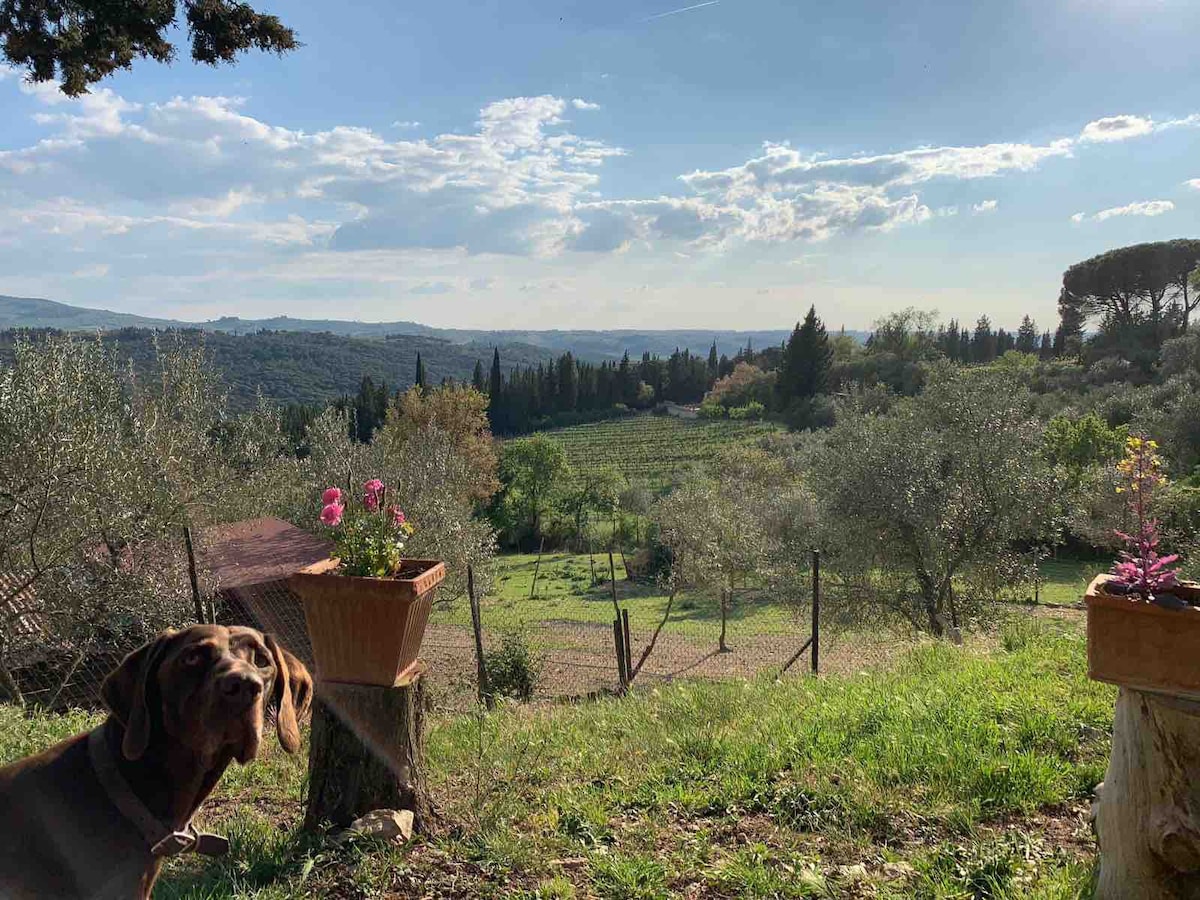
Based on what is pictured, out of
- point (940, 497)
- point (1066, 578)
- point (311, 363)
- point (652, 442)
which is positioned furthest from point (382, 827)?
point (311, 363)

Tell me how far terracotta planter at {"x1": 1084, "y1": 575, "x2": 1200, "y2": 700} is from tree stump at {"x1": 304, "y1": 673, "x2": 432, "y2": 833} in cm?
311

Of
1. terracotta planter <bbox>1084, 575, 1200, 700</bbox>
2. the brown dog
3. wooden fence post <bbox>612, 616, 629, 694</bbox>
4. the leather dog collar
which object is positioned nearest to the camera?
the brown dog

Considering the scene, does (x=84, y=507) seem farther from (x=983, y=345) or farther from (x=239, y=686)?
(x=983, y=345)

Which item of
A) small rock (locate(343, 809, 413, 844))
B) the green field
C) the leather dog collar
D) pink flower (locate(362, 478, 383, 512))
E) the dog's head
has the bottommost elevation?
the green field

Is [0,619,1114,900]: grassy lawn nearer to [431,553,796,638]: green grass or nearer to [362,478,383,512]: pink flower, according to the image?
[362,478,383,512]: pink flower

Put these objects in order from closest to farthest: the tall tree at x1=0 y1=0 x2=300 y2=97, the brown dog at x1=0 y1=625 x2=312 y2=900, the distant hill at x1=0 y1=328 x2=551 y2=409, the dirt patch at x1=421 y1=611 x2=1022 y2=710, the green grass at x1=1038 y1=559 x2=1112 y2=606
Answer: the brown dog at x1=0 y1=625 x2=312 y2=900 < the tall tree at x1=0 y1=0 x2=300 y2=97 < the dirt patch at x1=421 y1=611 x2=1022 y2=710 < the green grass at x1=1038 y1=559 x2=1112 y2=606 < the distant hill at x1=0 y1=328 x2=551 y2=409

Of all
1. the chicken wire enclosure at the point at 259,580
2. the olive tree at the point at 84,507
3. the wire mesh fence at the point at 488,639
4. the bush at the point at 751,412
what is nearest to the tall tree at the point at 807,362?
the bush at the point at 751,412

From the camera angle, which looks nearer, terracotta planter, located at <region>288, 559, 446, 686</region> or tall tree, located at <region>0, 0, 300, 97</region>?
terracotta planter, located at <region>288, 559, 446, 686</region>

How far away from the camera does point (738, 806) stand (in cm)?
411

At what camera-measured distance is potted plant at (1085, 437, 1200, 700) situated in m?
2.66

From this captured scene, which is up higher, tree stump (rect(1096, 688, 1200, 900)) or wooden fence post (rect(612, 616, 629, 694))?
tree stump (rect(1096, 688, 1200, 900))

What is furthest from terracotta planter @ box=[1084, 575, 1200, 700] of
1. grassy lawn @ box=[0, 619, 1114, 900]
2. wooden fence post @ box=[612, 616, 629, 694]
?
wooden fence post @ box=[612, 616, 629, 694]

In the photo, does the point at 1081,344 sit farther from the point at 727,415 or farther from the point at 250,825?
the point at 250,825

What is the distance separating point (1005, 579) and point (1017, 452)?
90.0 inches
